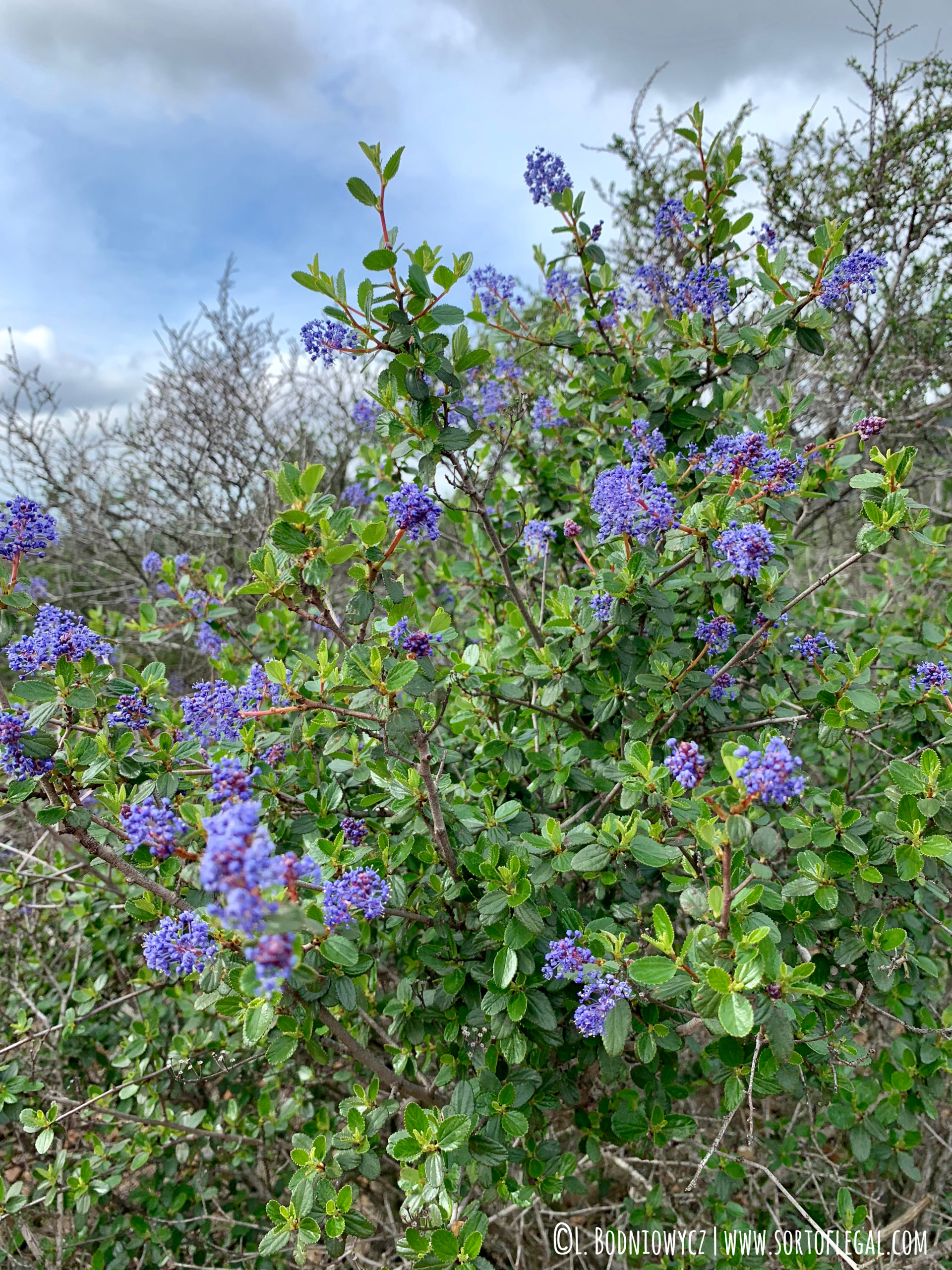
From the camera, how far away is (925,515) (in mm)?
2021

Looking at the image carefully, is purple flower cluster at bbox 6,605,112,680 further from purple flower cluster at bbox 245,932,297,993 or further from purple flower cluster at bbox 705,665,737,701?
purple flower cluster at bbox 705,665,737,701

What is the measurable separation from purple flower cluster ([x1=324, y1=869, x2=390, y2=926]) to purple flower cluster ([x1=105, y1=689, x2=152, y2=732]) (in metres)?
0.82

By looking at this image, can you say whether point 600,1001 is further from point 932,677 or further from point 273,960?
point 932,677

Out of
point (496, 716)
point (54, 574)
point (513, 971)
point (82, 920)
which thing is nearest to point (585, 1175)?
point (513, 971)

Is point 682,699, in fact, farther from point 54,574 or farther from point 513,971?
point 54,574

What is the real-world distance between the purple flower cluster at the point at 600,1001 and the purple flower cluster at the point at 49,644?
61.1 inches

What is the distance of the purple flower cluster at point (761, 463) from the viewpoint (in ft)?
6.81

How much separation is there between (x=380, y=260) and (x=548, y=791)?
5.77 ft

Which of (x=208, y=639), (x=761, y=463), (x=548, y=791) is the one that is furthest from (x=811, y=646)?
(x=208, y=639)

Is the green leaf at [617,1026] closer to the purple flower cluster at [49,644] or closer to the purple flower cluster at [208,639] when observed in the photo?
the purple flower cluster at [49,644]

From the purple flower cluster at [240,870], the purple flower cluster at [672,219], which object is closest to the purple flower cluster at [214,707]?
the purple flower cluster at [240,870]

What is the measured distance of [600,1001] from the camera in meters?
1.73

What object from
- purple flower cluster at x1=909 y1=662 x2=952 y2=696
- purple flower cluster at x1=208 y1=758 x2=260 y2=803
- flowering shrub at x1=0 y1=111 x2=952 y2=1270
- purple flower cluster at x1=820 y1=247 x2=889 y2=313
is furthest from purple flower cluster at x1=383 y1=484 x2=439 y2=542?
purple flower cluster at x1=909 y1=662 x2=952 y2=696

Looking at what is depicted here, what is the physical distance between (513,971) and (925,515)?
5.55ft
